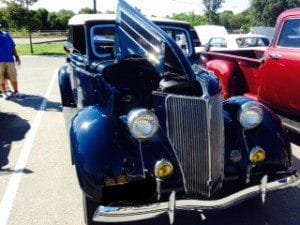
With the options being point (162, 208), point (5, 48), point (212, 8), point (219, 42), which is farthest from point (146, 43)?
point (212, 8)

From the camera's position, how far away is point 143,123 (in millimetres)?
3096

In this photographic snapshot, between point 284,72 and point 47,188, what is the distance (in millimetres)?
3544

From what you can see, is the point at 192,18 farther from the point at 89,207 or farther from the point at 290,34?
the point at 89,207

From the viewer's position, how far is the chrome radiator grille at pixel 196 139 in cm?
311

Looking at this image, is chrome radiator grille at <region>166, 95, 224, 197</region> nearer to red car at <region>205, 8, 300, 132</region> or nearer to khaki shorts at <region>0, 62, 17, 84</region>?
red car at <region>205, 8, 300, 132</region>

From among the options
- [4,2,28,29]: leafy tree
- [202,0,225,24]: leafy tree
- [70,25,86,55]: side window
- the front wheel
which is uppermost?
[202,0,225,24]: leafy tree

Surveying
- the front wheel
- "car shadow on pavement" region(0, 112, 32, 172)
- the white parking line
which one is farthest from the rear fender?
the front wheel

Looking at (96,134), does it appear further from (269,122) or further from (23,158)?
(23,158)

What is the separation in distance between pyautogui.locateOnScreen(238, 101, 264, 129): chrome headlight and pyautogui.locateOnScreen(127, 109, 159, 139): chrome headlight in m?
0.91

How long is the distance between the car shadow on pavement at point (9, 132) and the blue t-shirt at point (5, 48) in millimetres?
1721

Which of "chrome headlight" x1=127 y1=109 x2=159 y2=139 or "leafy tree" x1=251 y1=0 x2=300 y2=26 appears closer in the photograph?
"chrome headlight" x1=127 y1=109 x2=159 y2=139

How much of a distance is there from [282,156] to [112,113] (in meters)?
1.61

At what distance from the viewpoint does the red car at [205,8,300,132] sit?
17.5 feet

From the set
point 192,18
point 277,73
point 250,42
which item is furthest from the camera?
point 192,18
